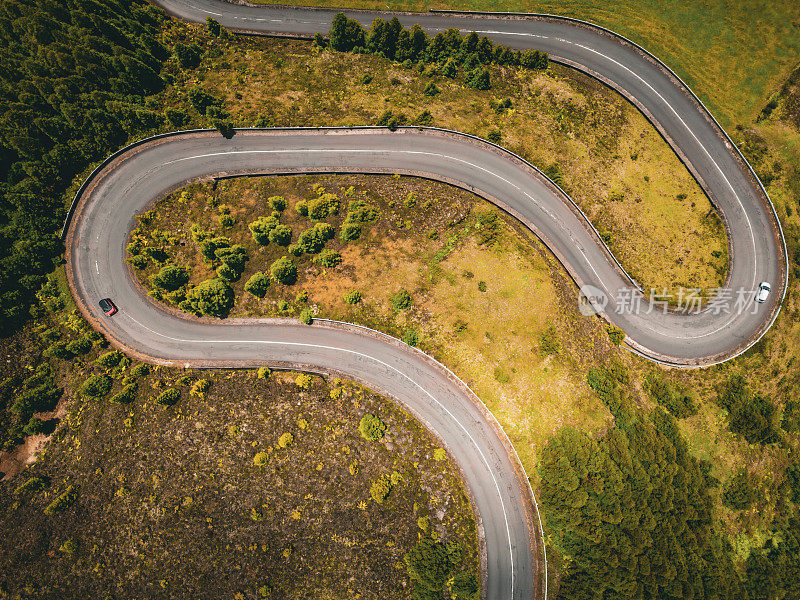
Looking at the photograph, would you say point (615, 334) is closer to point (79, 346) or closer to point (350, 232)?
point (350, 232)

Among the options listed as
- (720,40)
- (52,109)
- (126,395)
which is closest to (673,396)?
(720,40)


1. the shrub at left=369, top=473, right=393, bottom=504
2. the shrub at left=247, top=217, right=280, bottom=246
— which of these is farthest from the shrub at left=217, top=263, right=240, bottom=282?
the shrub at left=369, top=473, right=393, bottom=504

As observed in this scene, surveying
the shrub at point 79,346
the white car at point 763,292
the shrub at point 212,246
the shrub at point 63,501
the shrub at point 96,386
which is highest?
the white car at point 763,292

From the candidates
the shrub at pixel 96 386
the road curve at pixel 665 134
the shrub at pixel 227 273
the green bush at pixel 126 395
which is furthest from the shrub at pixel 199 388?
the road curve at pixel 665 134

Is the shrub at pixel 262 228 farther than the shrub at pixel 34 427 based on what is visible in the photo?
Yes

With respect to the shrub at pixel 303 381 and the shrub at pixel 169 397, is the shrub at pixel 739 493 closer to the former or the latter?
the shrub at pixel 303 381
